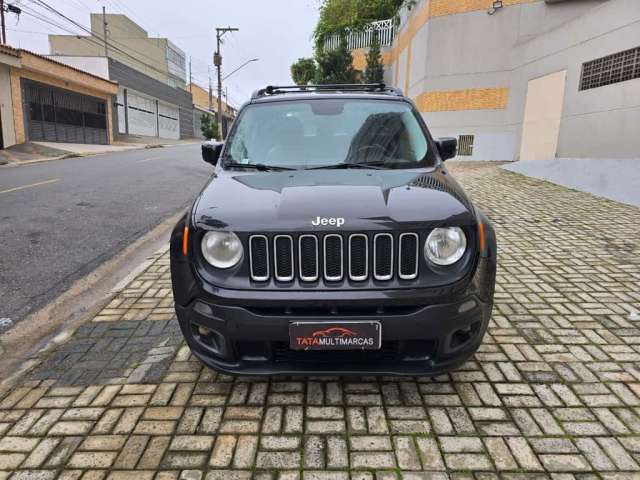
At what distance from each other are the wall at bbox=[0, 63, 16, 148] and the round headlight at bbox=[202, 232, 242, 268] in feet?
78.6

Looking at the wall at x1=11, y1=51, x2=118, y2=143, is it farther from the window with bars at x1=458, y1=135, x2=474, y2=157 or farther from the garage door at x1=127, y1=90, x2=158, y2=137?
the window with bars at x1=458, y1=135, x2=474, y2=157

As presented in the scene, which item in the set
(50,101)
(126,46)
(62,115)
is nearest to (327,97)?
(50,101)

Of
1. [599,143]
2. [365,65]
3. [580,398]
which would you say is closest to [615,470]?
[580,398]

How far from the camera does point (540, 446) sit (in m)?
2.42

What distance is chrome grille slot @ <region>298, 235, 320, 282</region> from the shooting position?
2.49 m

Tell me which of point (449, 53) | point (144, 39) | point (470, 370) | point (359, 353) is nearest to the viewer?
point (359, 353)

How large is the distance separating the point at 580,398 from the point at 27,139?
2738cm

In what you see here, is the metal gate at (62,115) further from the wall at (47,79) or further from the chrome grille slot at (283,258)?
the chrome grille slot at (283,258)

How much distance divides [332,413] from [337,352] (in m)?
0.36

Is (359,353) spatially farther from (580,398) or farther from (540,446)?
(580,398)

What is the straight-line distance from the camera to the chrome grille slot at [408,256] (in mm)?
2508

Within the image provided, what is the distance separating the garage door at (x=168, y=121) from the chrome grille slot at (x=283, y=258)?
47.9 m

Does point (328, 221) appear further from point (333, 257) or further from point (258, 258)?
point (258, 258)

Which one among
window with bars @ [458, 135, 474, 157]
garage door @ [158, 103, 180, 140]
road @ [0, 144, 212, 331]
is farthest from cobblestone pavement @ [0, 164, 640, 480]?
garage door @ [158, 103, 180, 140]
